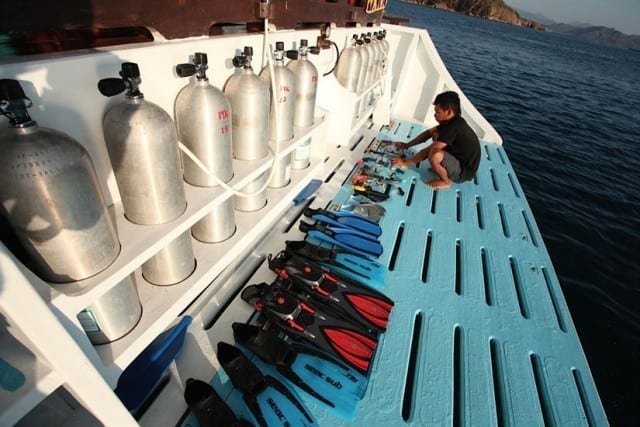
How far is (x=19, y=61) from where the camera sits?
78 centimetres

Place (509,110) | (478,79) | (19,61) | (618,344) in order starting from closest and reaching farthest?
(19,61) < (618,344) < (509,110) < (478,79)

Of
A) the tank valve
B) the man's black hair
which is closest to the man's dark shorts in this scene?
the man's black hair

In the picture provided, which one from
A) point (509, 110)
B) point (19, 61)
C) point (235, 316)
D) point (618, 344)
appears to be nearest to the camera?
point (19, 61)

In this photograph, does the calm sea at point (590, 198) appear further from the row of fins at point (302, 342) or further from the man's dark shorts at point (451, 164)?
the row of fins at point (302, 342)

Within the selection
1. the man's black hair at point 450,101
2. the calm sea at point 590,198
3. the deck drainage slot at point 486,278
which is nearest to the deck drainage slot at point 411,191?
the deck drainage slot at point 486,278

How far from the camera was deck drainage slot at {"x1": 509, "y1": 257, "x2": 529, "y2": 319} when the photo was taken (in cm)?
204

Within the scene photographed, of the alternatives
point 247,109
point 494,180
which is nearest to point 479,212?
point 494,180

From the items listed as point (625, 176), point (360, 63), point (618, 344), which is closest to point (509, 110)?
point (625, 176)

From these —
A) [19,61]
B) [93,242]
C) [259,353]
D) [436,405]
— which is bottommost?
[436,405]

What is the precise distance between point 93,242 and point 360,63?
2.89 metres

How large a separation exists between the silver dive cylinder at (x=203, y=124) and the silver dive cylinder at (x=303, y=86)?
777mm

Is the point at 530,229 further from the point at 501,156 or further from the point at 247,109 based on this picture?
the point at 247,109

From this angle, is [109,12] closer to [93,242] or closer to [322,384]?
[93,242]

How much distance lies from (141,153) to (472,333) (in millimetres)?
1924
